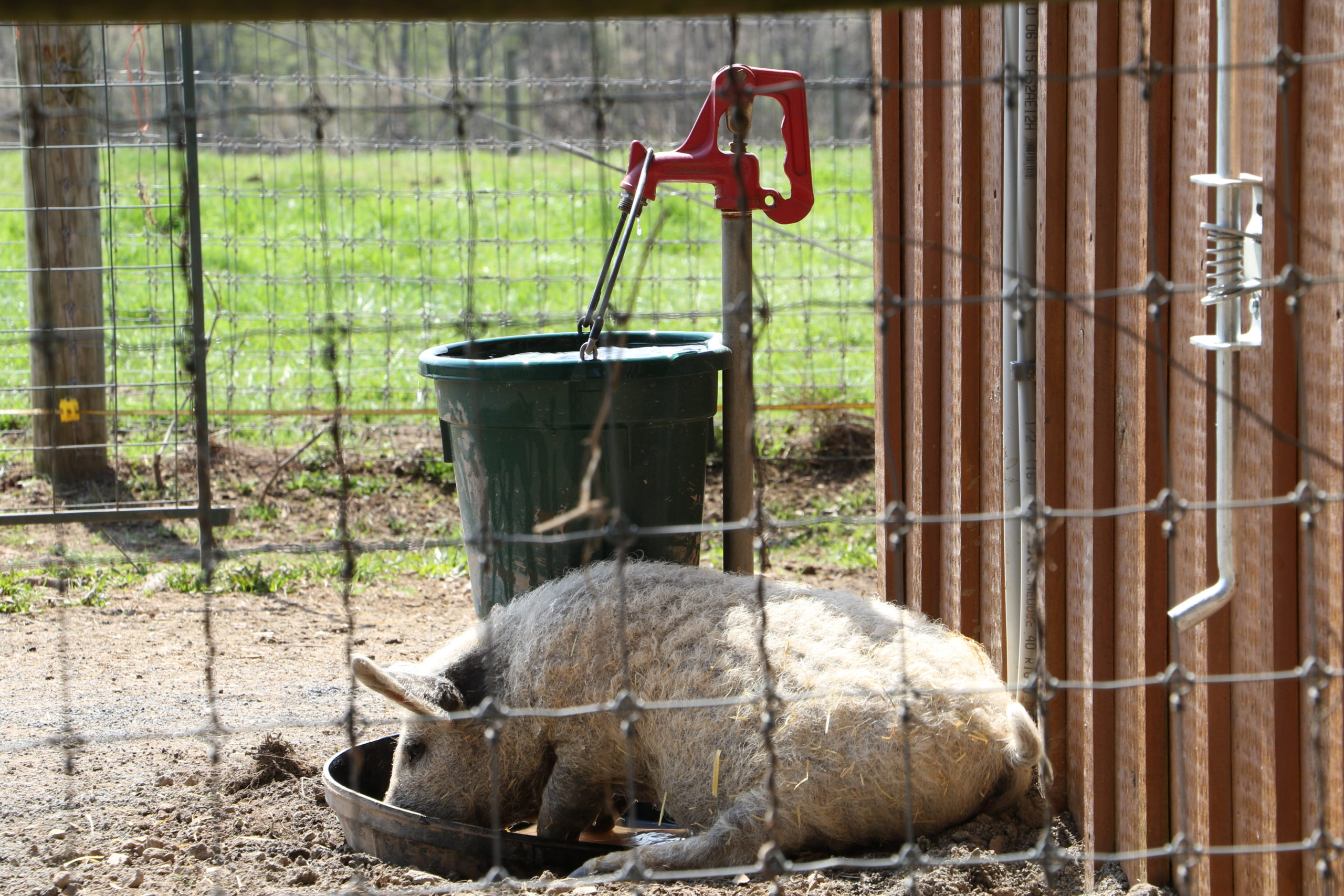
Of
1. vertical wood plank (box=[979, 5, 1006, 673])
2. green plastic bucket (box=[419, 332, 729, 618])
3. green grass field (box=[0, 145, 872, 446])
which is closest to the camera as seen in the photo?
vertical wood plank (box=[979, 5, 1006, 673])

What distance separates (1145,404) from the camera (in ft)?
10.6

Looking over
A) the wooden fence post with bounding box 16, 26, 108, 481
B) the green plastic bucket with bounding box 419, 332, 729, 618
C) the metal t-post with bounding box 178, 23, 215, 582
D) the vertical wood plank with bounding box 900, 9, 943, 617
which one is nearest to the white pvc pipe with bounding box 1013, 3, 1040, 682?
the vertical wood plank with bounding box 900, 9, 943, 617

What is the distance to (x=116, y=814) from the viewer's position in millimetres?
4047

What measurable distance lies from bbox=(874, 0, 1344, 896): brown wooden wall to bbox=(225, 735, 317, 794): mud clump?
2265mm

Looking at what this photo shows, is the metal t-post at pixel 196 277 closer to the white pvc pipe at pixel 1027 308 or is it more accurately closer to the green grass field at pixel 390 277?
the green grass field at pixel 390 277

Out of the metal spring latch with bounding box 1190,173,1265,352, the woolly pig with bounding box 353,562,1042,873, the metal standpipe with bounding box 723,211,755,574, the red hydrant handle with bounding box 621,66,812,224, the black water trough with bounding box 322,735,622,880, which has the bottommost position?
the black water trough with bounding box 322,735,622,880

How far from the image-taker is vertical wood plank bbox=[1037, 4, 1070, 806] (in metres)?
3.63

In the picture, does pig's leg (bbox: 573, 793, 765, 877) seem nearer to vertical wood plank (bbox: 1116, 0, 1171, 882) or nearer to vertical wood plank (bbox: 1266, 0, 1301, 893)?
vertical wood plank (bbox: 1116, 0, 1171, 882)

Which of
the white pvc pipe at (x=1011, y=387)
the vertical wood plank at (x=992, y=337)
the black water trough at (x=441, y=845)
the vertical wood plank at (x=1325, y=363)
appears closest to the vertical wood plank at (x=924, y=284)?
the vertical wood plank at (x=992, y=337)

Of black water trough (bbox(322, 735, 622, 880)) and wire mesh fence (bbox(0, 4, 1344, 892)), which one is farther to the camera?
black water trough (bbox(322, 735, 622, 880))

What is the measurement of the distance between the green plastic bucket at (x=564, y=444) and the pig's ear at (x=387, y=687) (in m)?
0.65

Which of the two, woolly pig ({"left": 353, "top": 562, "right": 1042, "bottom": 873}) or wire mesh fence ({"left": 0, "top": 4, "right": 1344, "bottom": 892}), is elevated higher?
wire mesh fence ({"left": 0, "top": 4, "right": 1344, "bottom": 892})

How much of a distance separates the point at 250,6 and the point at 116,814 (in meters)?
2.89

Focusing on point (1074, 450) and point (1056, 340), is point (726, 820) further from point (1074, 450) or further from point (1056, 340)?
point (1056, 340)
